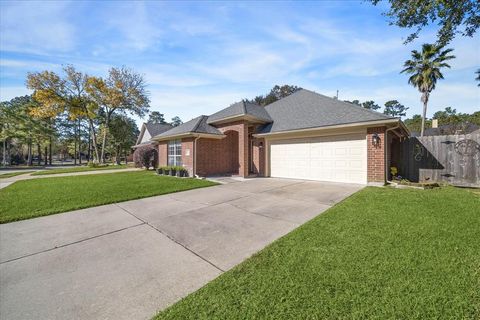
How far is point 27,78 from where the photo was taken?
85.8 feet

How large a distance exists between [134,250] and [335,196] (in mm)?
6216

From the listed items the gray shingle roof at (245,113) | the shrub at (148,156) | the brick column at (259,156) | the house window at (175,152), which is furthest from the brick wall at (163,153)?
the brick column at (259,156)

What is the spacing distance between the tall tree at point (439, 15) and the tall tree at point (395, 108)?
65524mm

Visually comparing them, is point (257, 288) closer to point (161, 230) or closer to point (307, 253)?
point (307, 253)

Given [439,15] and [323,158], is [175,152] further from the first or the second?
[439,15]

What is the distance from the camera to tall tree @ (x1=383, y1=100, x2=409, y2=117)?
59.2 metres

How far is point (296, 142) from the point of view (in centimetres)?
1156

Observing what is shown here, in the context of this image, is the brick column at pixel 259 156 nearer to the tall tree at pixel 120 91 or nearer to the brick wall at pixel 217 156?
the brick wall at pixel 217 156

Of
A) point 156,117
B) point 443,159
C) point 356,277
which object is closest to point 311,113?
point 443,159

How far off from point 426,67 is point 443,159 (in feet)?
55.9

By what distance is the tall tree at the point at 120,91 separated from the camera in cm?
2967

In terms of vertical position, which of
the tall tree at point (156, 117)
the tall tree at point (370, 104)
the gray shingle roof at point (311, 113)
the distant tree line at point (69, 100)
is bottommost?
the gray shingle roof at point (311, 113)

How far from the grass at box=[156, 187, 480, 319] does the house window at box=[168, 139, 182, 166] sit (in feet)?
39.7

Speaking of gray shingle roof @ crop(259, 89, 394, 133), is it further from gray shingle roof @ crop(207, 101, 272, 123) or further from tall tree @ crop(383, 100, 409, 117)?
tall tree @ crop(383, 100, 409, 117)
